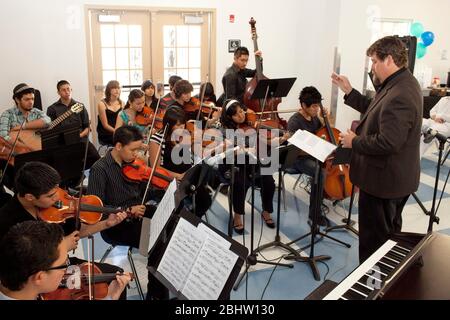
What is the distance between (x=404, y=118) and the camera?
2.29m

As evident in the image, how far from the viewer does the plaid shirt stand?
3.86 m

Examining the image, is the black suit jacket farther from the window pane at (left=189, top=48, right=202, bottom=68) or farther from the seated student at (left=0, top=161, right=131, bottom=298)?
the window pane at (left=189, top=48, right=202, bottom=68)

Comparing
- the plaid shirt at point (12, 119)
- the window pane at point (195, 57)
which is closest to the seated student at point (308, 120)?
the plaid shirt at point (12, 119)

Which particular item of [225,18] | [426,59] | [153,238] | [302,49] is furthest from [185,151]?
[426,59]

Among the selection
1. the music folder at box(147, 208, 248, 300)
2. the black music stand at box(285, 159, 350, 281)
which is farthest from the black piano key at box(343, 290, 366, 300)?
the black music stand at box(285, 159, 350, 281)

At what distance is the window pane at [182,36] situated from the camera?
245 inches

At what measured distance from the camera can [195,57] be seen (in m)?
6.44

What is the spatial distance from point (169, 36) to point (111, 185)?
4.06 meters

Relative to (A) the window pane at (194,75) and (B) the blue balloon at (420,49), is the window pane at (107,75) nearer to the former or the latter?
(A) the window pane at (194,75)

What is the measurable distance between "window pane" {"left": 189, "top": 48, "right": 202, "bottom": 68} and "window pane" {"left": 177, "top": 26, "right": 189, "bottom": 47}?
0.15 meters

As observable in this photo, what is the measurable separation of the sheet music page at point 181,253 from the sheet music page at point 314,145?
112 centimetres

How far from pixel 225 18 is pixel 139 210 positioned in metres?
4.55

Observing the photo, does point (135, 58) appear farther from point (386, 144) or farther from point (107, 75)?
point (386, 144)

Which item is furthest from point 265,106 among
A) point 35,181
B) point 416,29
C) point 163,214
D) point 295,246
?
point 416,29
